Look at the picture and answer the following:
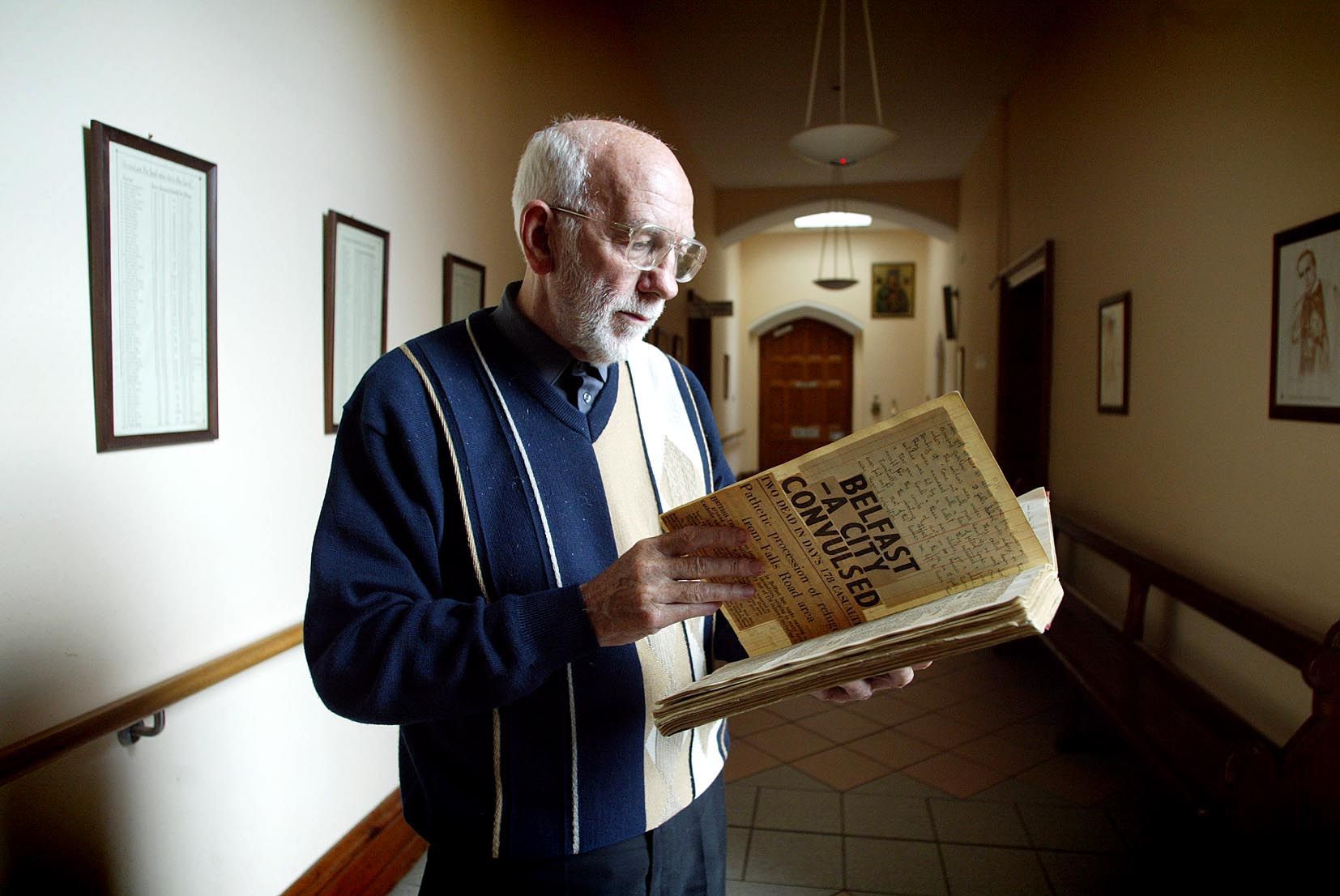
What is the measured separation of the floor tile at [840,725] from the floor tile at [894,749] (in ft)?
0.18

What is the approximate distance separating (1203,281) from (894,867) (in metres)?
2.22

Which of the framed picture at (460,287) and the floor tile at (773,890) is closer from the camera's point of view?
the floor tile at (773,890)

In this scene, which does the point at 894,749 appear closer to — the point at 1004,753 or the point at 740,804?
the point at 1004,753

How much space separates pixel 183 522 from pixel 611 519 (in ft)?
3.70

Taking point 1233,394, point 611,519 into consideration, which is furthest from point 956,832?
point 611,519

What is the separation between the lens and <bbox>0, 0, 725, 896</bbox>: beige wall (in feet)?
4.83

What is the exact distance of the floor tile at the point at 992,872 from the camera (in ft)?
9.04

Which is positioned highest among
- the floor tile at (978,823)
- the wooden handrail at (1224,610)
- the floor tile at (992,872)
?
the wooden handrail at (1224,610)

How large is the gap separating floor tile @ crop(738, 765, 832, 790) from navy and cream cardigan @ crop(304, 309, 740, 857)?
2.44 m

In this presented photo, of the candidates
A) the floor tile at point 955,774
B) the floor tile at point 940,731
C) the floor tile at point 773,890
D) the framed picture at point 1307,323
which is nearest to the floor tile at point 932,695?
the floor tile at point 940,731

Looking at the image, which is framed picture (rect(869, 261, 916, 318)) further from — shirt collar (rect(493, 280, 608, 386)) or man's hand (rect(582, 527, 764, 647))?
man's hand (rect(582, 527, 764, 647))

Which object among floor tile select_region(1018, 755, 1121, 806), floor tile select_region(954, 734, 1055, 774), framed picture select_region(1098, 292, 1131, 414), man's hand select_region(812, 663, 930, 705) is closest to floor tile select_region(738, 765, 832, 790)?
floor tile select_region(954, 734, 1055, 774)

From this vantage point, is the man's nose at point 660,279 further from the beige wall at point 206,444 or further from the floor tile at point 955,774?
the floor tile at point 955,774

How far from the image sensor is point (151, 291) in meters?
1.71
